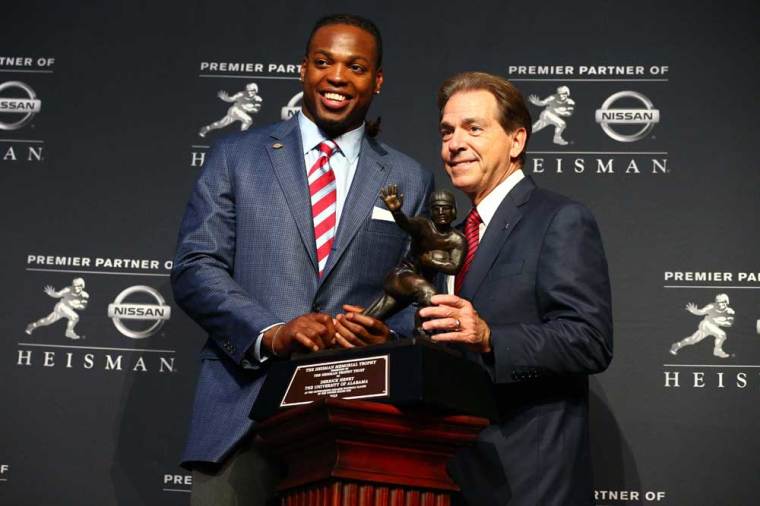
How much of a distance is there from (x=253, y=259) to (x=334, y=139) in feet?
1.49

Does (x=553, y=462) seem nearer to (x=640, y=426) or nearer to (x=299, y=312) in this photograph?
(x=299, y=312)

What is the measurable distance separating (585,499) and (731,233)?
1.58 m

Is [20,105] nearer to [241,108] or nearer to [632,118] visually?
[241,108]

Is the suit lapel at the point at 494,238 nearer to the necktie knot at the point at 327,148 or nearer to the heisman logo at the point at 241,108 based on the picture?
the necktie knot at the point at 327,148

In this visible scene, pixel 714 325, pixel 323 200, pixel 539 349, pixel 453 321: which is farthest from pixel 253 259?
pixel 714 325

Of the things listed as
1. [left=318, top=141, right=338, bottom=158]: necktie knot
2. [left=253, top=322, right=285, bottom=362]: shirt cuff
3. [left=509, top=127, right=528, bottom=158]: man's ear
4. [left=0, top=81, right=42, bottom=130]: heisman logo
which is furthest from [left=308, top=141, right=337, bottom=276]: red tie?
[left=0, top=81, right=42, bottom=130]: heisman logo

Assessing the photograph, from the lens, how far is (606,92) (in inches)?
171

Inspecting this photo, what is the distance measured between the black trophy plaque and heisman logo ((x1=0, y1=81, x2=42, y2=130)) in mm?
2308

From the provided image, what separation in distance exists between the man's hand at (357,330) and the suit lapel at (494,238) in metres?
0.45

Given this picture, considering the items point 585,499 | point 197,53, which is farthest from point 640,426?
point 197,53

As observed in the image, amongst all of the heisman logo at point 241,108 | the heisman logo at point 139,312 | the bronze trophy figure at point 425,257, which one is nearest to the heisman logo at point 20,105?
the heisman logo at point 241,108

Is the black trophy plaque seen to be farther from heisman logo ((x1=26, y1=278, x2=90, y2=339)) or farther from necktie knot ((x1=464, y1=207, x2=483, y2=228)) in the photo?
heisman logo ((x1=26, y1=278, x2=90, y2=339))

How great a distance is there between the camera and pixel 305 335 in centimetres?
266

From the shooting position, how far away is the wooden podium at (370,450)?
2.37 meters
